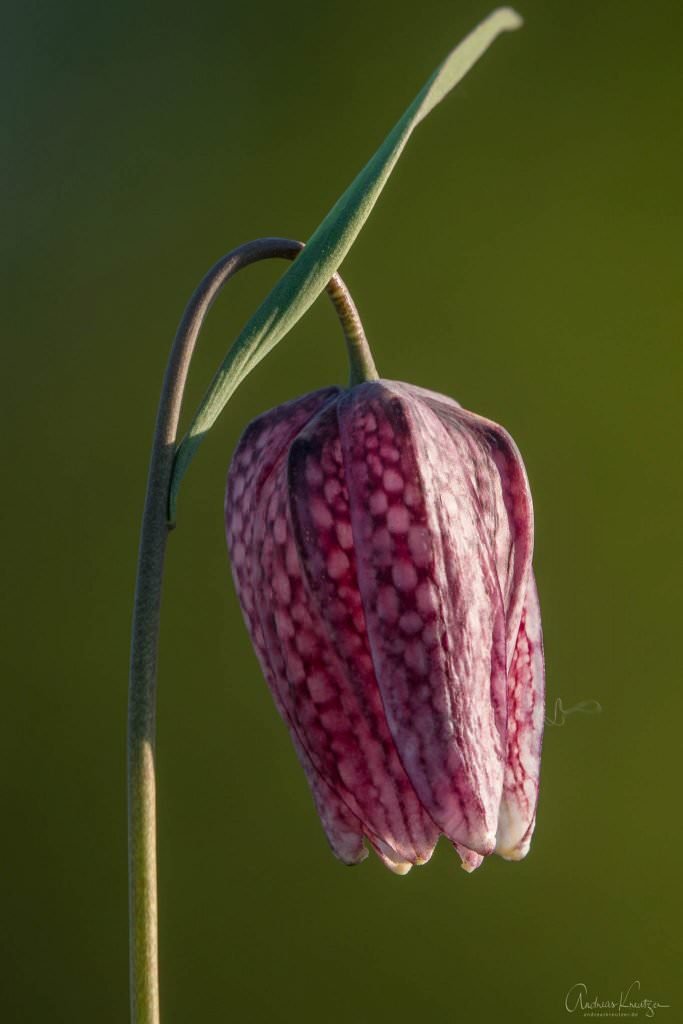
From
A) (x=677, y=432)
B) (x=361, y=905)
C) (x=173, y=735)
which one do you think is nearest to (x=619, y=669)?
(x=677, y=432)

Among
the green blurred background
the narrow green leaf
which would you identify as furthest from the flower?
the green blurred background

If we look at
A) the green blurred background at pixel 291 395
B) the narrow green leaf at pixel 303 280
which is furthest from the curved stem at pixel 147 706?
the green blurred background at pixel 291 395

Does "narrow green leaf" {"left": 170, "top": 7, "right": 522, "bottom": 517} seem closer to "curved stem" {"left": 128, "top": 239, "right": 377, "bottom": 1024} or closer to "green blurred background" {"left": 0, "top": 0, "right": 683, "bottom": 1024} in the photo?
"curved stem" {"left": 128, "top": 239, "right": 377, "bottom": 1024}

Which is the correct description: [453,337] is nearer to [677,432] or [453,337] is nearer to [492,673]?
[677,432]

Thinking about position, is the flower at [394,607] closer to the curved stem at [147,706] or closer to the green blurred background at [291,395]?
the curved stem at [147,706]

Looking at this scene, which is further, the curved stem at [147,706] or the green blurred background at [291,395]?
the green blurred background at [291,395]

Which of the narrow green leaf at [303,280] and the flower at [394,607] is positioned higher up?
the narrow green leaf at [303,280]
